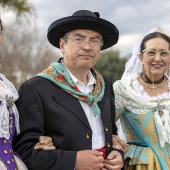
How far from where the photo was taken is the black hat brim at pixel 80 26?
8.86 feet

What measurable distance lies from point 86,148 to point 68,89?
43 centimetres

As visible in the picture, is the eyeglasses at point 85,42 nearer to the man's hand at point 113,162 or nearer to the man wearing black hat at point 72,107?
the man wearing black hat at point 72,107

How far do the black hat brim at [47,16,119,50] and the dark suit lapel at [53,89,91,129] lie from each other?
1.52 feet

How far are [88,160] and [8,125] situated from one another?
58cm

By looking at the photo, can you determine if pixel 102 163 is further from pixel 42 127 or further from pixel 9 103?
pixel 9 103

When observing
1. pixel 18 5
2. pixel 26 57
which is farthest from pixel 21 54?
pixel 18 5

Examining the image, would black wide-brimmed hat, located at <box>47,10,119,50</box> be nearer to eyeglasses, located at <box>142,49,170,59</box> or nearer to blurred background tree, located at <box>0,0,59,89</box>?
eyeglasses, located at <box>142,49,170,59</box>

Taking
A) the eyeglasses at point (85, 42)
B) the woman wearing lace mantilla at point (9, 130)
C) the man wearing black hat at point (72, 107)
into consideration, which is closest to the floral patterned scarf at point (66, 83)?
the man wearing black hat at point (72, 107)

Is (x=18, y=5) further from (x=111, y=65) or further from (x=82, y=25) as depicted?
(x=111, y=65)

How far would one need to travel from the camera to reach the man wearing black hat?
8.25 feet

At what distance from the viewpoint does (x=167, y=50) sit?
11.2 ft

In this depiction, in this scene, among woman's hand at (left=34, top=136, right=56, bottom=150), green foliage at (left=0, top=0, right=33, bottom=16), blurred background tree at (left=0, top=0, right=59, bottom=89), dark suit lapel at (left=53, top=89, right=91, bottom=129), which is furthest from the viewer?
blurred background tree at (left=0, top=0, right=59, bottom=89)

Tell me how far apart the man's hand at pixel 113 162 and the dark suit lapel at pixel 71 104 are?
0.99 ft

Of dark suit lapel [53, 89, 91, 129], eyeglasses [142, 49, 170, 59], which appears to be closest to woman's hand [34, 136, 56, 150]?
dark suit lapel [53, 89, 91, 129]
